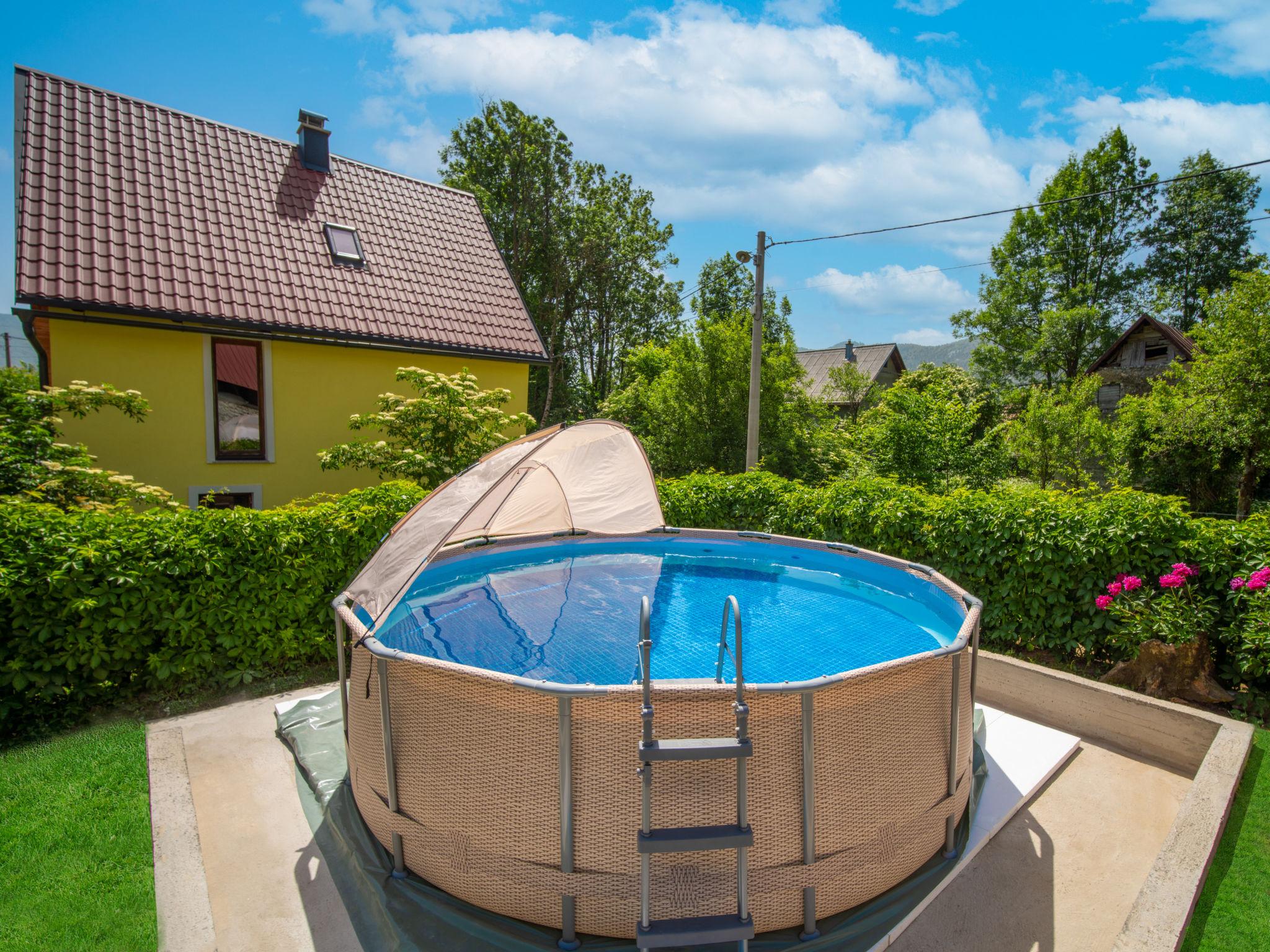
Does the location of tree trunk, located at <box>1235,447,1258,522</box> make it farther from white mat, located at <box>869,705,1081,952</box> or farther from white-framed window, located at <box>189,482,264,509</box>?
white-framed window, located at <box>189,482,264,509</box>

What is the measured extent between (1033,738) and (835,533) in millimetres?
3060

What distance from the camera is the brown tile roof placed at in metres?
9.34

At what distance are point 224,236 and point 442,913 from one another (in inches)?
451

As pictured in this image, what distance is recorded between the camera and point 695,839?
2729mm

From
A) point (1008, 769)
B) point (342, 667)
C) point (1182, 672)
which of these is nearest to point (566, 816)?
point (342, 667)

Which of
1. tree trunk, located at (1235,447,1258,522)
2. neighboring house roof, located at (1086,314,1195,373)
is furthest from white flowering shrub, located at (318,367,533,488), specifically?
neighboring house roof, located at (1086,314,1195,373)

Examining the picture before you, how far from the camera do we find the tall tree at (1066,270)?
95.7 ft

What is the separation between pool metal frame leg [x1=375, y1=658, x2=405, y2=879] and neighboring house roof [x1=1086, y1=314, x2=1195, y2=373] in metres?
29.9

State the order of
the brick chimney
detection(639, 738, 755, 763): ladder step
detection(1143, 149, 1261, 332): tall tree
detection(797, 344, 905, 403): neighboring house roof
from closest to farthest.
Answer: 1. detection(639, 738, 755, 763): ladder step
2. the brick chimney
3. detection(1143, 149, 1261, 332): tall tree
4. detection(797, 344, 905, 403): neighboring house roof

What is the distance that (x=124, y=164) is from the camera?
34.8 ft

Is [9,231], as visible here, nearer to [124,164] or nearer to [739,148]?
[124,164]

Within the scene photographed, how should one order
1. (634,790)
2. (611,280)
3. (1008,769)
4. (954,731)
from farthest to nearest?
1. (611,280)
2. (1008,769)
3. (954,731)
4. (634,790)

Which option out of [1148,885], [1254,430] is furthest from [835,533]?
[1254,430]

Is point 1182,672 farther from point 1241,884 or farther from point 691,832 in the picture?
point 691,832
